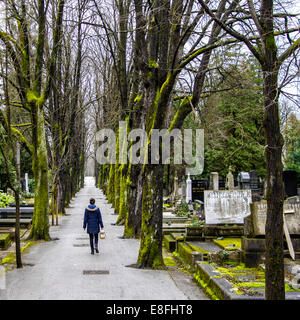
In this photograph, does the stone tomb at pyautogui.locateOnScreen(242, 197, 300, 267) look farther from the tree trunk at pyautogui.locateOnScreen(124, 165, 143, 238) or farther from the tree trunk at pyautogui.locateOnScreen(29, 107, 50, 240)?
the tree trunk at pyautogui.locateOnScreen(29, 107, 50, 240)

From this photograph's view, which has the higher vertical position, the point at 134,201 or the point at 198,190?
the point at 134,201

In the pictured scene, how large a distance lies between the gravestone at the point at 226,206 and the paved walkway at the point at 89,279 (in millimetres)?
2923

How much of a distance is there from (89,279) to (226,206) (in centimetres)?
717

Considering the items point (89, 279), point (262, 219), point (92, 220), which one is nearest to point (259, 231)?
point (262, 219)

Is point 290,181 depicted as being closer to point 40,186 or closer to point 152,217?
point 40,186

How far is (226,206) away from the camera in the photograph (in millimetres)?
15383

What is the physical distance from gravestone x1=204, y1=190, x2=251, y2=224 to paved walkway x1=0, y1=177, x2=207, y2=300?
292 cm

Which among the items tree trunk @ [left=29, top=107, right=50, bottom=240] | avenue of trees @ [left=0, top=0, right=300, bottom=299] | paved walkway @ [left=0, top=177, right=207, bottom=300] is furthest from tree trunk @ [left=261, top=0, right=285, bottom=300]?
tree trunk @ [left=29, top=107, right=50, bottom=240]

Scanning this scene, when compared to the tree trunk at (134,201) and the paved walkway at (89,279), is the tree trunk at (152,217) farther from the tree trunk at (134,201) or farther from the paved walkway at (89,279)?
the tree trunk at (134,201)

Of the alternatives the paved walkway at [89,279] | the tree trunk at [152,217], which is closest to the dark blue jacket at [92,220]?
the paved walkway at [89,279]

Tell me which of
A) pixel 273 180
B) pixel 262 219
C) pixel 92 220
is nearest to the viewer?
pixel 273 180

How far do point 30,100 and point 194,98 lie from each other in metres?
7.27

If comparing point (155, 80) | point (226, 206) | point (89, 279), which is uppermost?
point (155, 80)
